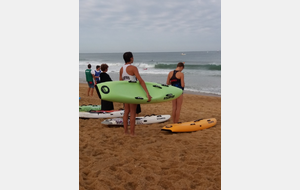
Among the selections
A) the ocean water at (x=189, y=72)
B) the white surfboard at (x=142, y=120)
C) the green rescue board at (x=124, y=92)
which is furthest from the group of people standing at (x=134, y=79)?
the ocean water at (x=189, y=72)

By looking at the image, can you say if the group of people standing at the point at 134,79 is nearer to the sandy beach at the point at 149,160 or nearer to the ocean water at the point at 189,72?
the sandy beach at the point at 149,160

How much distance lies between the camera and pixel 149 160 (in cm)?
294

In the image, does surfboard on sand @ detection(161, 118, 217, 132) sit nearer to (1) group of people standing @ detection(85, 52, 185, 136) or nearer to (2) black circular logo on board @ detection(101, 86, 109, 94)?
(1) group of people standing @ detection(85, 52, 185, 136)

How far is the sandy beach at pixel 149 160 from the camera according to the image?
2.39 m

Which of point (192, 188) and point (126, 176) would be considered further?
point (126, 176)

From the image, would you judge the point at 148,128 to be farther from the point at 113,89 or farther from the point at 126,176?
Result: the point at 126,176

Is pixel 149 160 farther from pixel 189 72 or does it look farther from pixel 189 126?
pixel 189 72

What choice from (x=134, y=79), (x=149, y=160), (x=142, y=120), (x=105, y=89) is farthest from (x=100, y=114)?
(x=149, y=160)

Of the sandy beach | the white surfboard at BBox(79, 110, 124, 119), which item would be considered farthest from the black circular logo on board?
the white surfboard at BBox(79, 110, 124, 119)

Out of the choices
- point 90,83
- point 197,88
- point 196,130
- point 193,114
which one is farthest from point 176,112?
point 197,88

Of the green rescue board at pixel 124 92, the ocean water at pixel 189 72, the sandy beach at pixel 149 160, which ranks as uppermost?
the ocean water at pixel 189 72

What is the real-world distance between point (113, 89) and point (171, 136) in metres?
1.38
